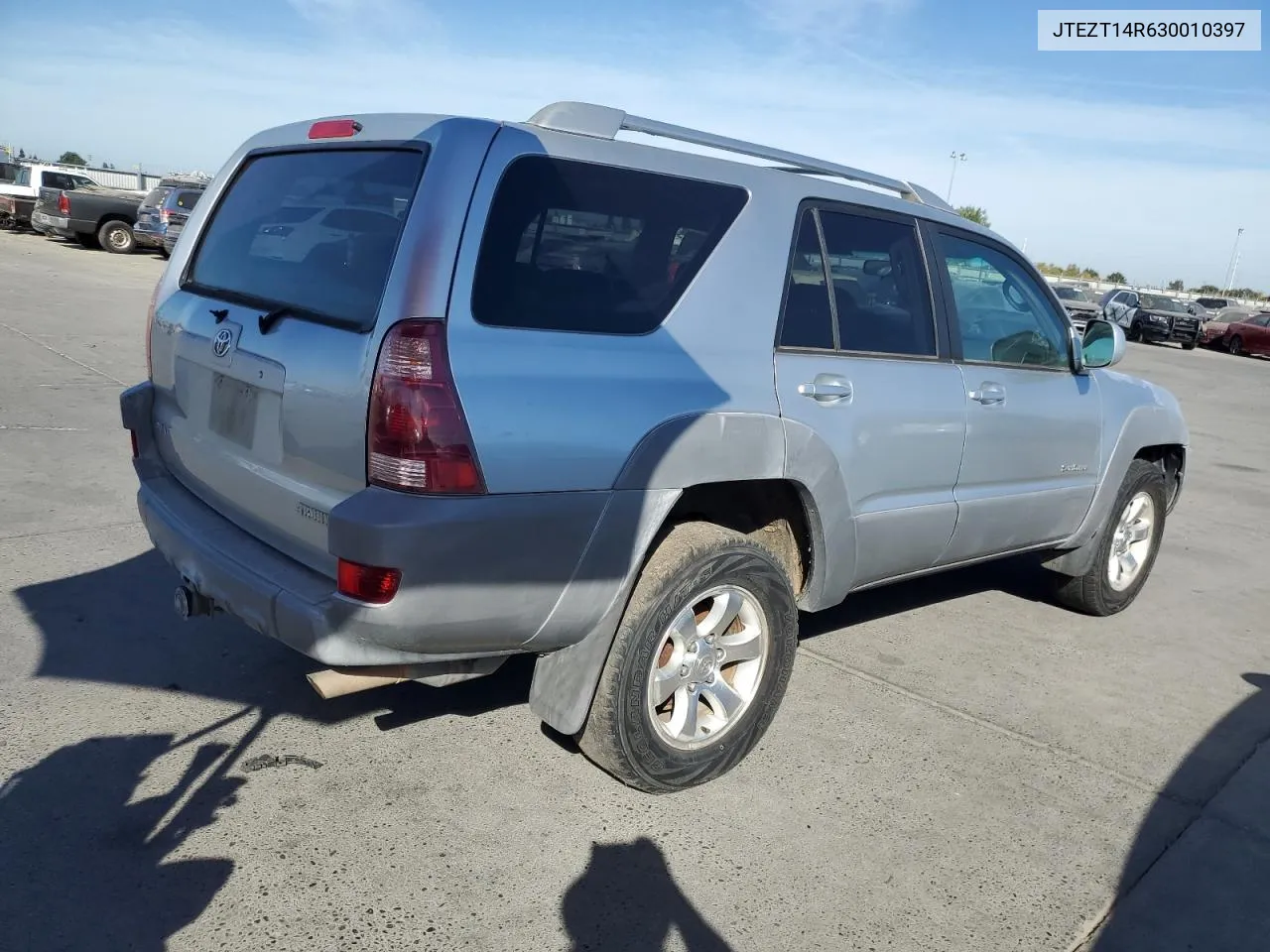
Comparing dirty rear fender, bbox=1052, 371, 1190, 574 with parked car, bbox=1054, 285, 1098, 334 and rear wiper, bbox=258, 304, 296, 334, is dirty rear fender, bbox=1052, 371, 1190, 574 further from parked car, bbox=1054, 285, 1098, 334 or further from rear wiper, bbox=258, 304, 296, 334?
parked car, bbox=1054, 285, 1098, 334

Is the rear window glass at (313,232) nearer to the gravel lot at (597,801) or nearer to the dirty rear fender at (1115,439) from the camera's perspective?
the gravel lot at (597,801)

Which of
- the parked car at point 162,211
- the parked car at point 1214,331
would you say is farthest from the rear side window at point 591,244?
the parked car at point 1214,331

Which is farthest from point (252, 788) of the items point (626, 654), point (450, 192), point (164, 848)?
point (450, 192)

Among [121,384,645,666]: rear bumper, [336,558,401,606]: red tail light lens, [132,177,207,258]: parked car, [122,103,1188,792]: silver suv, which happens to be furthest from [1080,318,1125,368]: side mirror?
[132,177,207,258]: parked car

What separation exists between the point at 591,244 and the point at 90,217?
25.0 meters

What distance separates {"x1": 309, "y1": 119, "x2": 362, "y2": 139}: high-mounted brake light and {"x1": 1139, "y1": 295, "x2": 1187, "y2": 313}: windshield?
109ft

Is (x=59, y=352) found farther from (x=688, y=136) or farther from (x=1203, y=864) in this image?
(x=1203, y=864)

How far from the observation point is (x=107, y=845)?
281 cm

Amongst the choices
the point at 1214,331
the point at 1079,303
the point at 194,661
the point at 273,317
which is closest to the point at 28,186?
the point at 1079,303

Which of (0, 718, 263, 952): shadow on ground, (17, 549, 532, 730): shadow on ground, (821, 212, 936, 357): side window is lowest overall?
(0, 718, 263, 952): shadow on ground

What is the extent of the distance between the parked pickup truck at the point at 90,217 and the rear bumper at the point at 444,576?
24410mm

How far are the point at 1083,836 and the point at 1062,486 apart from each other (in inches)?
73.4

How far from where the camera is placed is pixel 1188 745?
4039 millimetres

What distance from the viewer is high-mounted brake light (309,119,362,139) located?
313 cm
